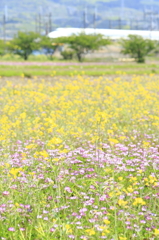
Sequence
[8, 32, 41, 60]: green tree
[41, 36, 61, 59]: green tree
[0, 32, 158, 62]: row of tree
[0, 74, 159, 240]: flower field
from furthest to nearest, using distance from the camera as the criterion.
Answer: [41, 36, 61, 59]: green tree < [8, 32, 41, 60]: green tree < [0, 32, 158, 62]: row of tree < [0, 74, 159, 240]: flower field

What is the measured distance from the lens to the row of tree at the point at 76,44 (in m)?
42.4

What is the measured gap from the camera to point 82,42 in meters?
42.7

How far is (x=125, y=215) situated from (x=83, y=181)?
1.13 m

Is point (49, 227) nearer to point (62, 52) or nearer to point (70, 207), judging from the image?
point (70, 207)

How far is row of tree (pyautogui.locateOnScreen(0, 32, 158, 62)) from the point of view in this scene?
42.4 metres

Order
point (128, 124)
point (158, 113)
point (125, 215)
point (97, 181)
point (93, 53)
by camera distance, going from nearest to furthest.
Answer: point (125, 215)
point (97, 181)
point (128, 124)
point (158, 113)
point (93, 53)

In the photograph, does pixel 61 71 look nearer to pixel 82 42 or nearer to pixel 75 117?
pixel 75 117

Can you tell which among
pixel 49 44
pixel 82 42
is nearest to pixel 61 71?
pixel 82 42

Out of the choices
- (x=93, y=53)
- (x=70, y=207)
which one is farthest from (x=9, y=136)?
(x=93, y=53)

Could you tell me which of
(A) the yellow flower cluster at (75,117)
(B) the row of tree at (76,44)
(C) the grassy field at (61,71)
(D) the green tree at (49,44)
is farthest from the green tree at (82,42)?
(A) the yellow flower cluster at (75,117)

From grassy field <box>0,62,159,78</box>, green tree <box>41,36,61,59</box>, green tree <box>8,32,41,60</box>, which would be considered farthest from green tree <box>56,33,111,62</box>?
grassy field <box>0,62,159,78</box>

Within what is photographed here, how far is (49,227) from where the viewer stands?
11.9ft

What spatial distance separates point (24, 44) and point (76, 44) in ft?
19.7

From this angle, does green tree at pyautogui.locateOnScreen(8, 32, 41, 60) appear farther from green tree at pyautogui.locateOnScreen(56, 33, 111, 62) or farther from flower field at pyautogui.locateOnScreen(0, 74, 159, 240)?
flower field at pyautogui.locateOnScreen(0, 74, 159, 240)
